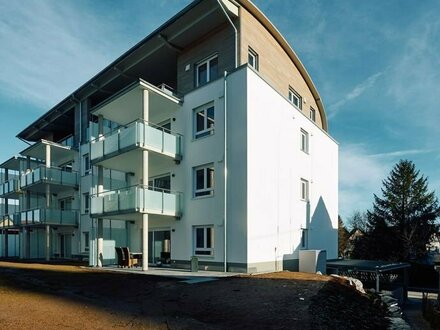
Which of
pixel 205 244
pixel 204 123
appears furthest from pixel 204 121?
pixel 205 244

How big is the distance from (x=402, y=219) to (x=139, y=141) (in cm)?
3416

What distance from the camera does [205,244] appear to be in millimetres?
17875

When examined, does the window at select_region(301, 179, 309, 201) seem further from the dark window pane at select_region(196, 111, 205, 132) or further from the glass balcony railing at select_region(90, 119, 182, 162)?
the glass balcony railing at select_region(90, 119, 182, 162)

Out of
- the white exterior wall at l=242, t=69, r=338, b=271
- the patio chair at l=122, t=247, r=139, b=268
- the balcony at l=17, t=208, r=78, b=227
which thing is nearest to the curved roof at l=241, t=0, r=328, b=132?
the white exterior wall at l=242, t=69, r=338, b=271

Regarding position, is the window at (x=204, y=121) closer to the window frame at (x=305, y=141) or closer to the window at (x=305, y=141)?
the window frame at (x=305, y=141)

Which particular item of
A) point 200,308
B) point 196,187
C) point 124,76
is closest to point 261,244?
point 196,187

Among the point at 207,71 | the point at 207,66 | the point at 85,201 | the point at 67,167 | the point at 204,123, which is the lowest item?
the point at 85,201

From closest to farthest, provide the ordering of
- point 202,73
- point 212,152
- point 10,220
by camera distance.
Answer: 1. point 212,152
2. point 202,73
3. point 10,220

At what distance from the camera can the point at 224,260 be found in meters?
16.7

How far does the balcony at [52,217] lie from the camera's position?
89.4ft

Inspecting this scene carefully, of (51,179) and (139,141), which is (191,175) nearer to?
(139,141)

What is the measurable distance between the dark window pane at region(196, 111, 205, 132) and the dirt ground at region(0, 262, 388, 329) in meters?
8.07

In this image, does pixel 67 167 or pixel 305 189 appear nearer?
pixel 305 189

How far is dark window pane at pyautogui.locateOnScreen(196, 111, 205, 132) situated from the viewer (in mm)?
Answer: 19016
